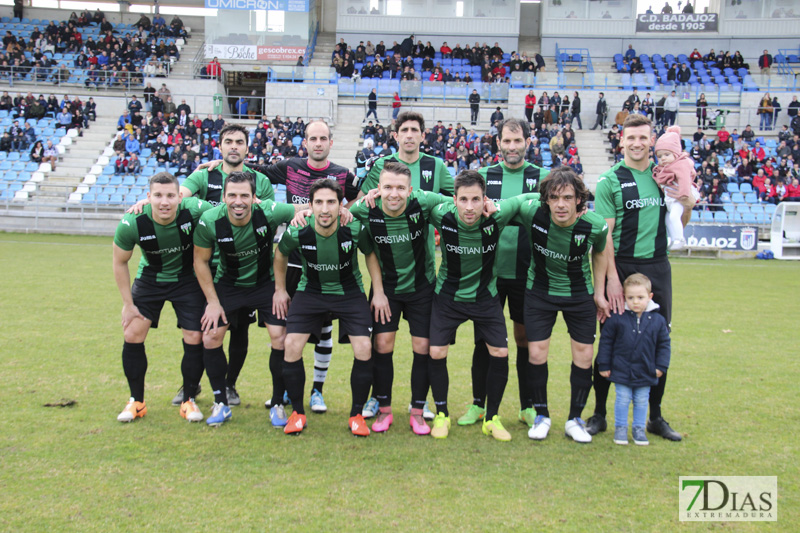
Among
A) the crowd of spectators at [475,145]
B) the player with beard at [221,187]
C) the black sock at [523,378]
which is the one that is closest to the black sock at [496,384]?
the black sock at [523,378]

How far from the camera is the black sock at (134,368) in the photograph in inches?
192

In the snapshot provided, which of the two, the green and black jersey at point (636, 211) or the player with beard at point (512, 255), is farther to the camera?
the player with beard at point (512, 255)

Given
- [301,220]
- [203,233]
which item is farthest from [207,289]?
[301,220]

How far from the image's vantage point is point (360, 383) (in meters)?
4.77

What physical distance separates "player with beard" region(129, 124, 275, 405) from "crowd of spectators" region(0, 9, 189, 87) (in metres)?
25.9

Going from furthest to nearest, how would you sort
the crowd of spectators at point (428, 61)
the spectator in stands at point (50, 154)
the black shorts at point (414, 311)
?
the crowd of spectators at point (428, 61) < the spectator in stands at point (50, 154) < the black shorts at point (414, 311)

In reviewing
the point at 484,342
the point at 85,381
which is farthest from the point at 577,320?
the point at 85,381

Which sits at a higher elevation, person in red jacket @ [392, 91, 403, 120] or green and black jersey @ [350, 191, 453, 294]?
person in red jacket @ [392, 91, 403, 120]

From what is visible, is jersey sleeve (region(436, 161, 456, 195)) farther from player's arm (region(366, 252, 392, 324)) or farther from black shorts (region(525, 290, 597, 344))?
black shorts (region(525, 290, 597, 344))

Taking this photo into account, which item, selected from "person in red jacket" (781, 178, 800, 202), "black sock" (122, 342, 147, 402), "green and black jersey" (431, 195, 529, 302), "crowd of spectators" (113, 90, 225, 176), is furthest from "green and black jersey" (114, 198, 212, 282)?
"person in red jacket" (781, 178, 800, 202)

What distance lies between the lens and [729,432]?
4664mm

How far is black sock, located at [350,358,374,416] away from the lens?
4.77 metres

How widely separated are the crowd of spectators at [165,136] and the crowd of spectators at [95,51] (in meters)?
2.64
